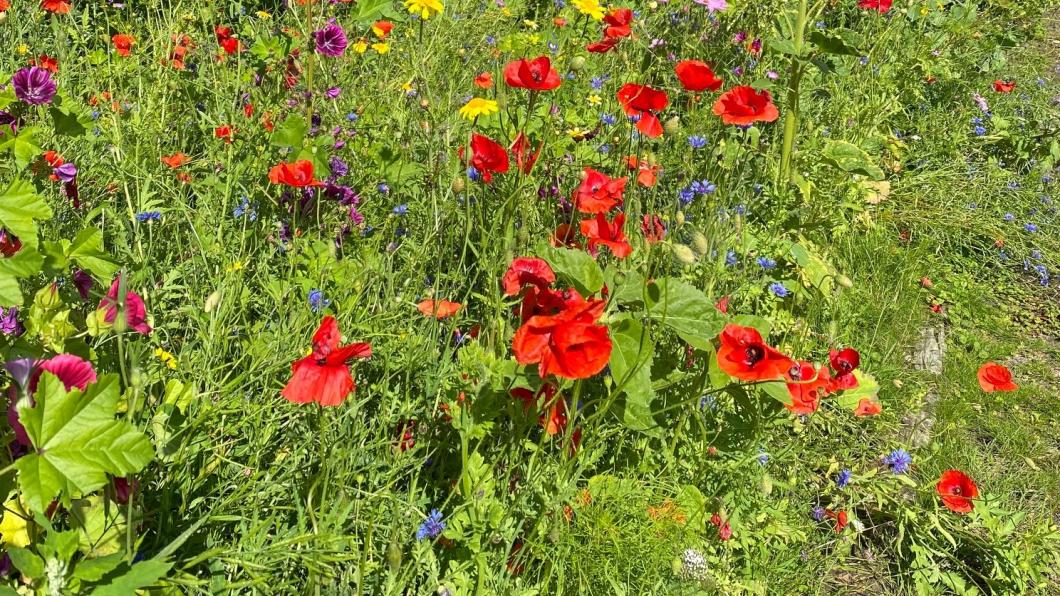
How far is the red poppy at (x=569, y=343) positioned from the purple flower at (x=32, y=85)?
0.89 metres

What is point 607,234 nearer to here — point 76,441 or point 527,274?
point 527,274

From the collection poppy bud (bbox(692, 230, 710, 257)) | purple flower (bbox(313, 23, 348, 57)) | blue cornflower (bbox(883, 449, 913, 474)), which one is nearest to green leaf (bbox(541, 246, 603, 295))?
poppy bud (bbox(692, 230, 710, 257))

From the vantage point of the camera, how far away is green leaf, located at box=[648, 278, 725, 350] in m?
1.62

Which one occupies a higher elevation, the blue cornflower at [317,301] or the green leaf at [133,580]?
the green leaf at [133,580]

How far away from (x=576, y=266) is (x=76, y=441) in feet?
3.14

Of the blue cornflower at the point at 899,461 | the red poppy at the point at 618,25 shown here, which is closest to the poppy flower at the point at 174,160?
the red poppy at the point at 618,25

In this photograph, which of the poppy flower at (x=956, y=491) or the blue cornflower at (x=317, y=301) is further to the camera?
the poppy flower at (x=956, y=491)

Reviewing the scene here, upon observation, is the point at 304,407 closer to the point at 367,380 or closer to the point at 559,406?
the point at 367,380

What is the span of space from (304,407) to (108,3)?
9.26 feet

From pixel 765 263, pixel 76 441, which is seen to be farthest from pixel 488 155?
pixel 76 441

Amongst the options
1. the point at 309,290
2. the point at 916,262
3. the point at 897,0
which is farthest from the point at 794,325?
the point at 897,0

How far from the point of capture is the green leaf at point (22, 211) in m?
1.04

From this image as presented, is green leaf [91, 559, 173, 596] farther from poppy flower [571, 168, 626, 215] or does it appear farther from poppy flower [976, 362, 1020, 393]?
poppy flower [976, 362, 1020, 393]

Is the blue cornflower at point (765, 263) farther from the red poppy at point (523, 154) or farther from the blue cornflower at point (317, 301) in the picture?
the blue cornflower at point (317, 301)
